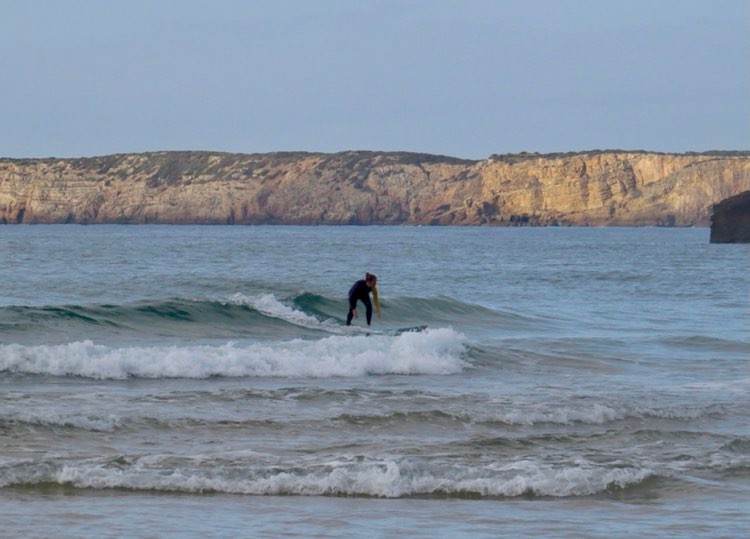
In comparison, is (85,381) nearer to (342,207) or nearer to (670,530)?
(670,530)

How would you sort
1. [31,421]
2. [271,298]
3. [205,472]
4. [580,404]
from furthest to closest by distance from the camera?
[271,298]
[580,404]
[31,421]
[205,472]

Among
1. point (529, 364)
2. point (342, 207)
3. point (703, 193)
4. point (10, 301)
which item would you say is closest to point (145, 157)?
point (342, 207)

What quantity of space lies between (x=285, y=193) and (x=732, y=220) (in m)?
90.3

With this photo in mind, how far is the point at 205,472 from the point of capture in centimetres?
906

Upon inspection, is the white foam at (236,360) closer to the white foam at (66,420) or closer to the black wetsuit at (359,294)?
the white foam at (66,420)

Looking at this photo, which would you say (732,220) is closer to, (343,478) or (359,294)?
(359,294)

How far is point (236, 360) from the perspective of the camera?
50.5ft

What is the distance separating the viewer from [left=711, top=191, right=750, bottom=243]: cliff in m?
72.3

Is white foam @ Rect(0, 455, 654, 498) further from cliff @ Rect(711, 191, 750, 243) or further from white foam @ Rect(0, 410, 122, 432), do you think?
cliff @ Rect(711, 191, 750, 243)

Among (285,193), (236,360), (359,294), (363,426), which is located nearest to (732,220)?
(359,294)

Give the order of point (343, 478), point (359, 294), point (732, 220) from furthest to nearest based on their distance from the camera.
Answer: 1. point (732, 220)
2. point (359, 294)
3. point (343, 478)

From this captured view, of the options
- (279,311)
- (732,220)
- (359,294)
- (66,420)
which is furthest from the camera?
(732,220)

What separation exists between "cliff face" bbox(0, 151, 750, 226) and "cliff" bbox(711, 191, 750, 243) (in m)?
67.0

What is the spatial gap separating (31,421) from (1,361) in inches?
160
